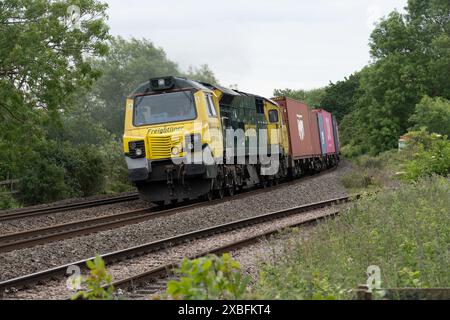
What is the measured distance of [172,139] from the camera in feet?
58.6

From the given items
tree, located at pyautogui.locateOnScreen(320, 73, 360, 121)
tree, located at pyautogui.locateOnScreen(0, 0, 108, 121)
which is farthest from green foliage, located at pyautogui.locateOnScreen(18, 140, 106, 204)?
tree, located at pyautogui.locateOnScreen(320, 73, 360, 121)

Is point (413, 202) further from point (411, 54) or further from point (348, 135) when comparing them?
point (348, 135)

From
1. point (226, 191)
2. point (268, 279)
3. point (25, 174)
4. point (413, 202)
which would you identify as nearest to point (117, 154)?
point (25, 174)

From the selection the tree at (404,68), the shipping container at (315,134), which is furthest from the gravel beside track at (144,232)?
the tree at (404,68)

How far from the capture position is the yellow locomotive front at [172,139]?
17.8 meters

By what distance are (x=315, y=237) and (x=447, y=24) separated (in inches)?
1688

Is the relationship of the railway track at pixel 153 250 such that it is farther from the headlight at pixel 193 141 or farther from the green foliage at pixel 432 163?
the green foliage at pixel 432 163

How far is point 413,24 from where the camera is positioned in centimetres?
4919

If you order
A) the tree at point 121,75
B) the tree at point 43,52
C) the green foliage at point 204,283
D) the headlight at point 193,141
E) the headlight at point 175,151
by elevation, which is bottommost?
the green foliage at point 204,283

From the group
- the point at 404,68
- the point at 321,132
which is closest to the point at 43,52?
the point at 321,132

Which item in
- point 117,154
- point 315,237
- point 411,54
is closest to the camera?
point 315,237

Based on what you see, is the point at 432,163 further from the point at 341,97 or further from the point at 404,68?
the point at 341,97

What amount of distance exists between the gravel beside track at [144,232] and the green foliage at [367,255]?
3696mm

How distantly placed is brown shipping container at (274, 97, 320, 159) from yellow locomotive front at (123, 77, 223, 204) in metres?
9.23
